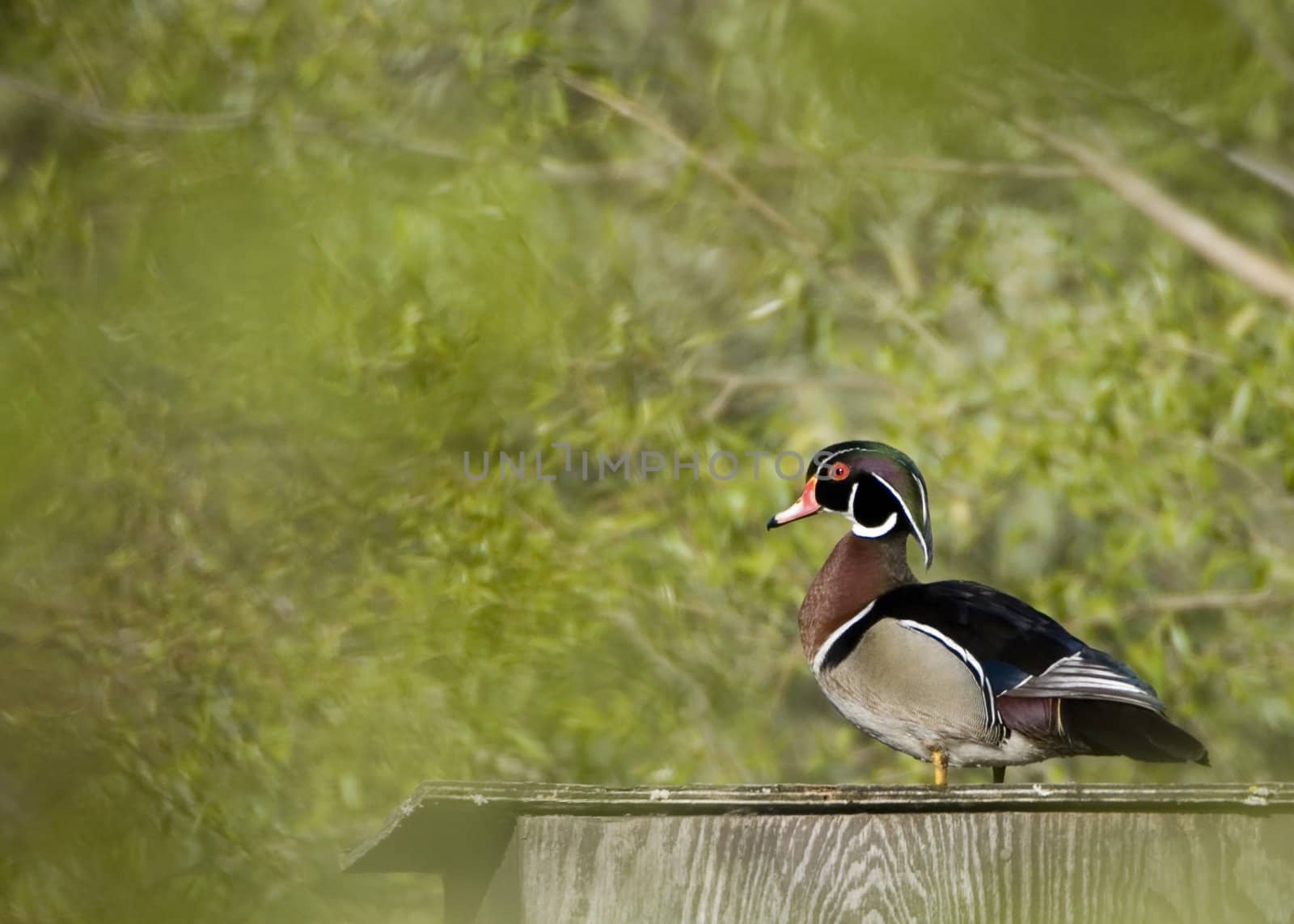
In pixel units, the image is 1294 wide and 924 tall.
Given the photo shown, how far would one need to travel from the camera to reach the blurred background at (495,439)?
3.83 metres

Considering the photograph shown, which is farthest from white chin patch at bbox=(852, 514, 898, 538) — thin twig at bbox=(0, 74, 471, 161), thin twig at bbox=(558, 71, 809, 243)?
thin twig at bbox=(0, 74, 471, 161)

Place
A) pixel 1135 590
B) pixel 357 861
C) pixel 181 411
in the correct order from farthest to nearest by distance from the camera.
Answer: pixel 1135 590
pixel 181 411
pixel 357 861

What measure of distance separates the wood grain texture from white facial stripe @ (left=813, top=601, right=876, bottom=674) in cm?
60

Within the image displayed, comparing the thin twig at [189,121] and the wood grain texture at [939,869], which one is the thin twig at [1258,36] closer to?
the wood grain texture at [939,869]

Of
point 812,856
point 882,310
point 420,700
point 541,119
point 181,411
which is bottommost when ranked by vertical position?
point 812,856

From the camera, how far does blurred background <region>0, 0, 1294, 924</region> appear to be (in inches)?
151

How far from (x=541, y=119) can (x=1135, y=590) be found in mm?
1954

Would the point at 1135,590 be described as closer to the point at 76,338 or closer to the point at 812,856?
the point at 76,338

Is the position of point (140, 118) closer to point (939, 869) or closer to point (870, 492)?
point (870, 492)

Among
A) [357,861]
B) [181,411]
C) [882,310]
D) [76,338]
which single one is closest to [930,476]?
Result: [882,310]

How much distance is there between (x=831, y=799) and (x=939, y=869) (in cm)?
11

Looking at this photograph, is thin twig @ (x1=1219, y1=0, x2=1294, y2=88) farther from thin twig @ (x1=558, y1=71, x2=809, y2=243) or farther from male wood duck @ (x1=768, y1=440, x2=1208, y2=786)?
thin twig @ (x1=558, y1=71, x2=809, y2=243)

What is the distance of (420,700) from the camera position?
4086mm

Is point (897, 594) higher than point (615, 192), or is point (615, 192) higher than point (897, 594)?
point (615, 192)
